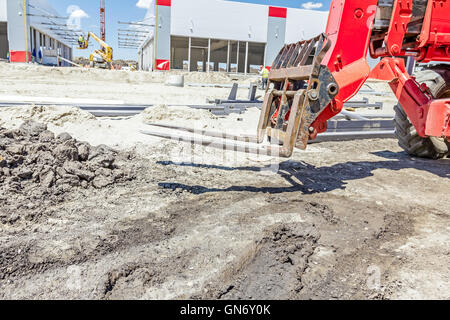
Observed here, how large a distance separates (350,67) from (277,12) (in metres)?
28.4

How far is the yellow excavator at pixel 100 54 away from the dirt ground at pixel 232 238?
114 feet

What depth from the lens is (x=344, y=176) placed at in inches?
214

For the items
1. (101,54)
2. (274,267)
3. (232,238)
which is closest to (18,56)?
(101,54)

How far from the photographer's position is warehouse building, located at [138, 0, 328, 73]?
27547 mm

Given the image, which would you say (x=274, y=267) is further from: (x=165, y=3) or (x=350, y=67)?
(x=165, y=3)

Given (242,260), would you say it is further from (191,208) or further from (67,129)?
(67,129)

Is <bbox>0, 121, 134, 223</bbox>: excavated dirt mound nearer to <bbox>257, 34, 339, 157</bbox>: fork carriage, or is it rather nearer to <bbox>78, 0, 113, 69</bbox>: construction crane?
<bbox>257, 34, 339, 157</bbox>: fork carriage

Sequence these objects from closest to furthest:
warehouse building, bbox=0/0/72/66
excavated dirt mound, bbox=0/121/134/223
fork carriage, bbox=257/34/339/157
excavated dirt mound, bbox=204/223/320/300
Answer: excavated dirt mound, bbox=204/223/320/300 → excavated dirt mound, bbox=0/121/134/223 → fork carriage, bbox=257/34/339/157 → warehouse building, bbox=0/0/72/66

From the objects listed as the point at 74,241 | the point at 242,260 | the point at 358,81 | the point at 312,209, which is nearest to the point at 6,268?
the point at 74,241

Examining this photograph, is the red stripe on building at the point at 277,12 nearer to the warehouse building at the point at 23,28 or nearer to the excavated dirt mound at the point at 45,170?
the warehouse building at the point at 23,28

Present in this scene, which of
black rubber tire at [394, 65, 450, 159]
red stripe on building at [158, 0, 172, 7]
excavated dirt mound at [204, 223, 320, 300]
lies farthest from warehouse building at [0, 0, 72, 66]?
excavated dirt mound at [204, 223, 320, 300]

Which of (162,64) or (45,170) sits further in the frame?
(162,64)

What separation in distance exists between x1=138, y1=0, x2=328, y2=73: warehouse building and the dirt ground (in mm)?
24610

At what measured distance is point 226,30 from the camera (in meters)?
29.2
